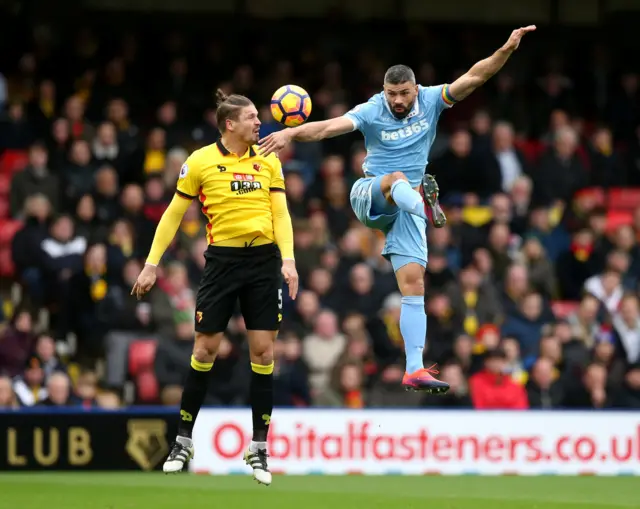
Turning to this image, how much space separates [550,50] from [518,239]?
4.80 metres

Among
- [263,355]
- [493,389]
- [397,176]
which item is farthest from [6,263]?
[397,176]

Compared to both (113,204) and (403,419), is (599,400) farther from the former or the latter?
(113,204)

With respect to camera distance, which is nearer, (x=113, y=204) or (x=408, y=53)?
(x=113, y=204)

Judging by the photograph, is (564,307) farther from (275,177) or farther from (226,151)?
(226,151)

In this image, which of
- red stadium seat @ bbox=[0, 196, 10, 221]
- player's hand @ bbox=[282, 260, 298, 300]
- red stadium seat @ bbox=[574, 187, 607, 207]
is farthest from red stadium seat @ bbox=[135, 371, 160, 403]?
red stadium seat @ bbox=[574, 187, 607, 207]

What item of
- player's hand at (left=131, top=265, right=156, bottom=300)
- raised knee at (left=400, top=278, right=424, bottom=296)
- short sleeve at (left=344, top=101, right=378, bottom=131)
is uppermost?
short sleeve at (left=344, top=101, right=378, bottom=131)

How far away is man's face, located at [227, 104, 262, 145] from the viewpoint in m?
10.7

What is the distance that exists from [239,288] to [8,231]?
6659mm

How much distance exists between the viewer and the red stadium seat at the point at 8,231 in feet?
54.6

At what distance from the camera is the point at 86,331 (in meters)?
16.1

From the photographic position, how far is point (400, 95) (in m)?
10.9

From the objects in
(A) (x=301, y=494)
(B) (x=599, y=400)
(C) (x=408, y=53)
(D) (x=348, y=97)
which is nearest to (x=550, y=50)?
(C) (x=408, y=53)

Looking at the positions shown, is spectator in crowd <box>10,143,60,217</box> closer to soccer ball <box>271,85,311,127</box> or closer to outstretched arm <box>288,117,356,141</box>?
soccer ball <box>271,85,311,127</box>

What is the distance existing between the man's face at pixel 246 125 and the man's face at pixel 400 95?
104cm
